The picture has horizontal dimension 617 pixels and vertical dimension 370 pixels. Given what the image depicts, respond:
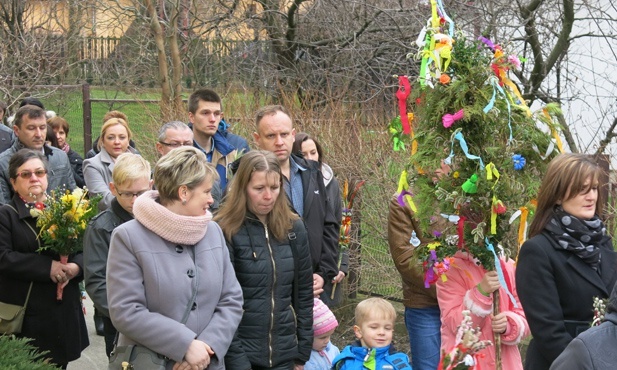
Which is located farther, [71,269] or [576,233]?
[71,269]

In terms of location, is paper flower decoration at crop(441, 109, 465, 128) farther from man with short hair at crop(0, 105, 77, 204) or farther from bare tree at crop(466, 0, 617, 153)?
bare tree at crop(466, 0, 617, 153)

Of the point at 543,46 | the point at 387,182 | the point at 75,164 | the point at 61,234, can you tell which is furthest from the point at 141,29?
the point at 61,234

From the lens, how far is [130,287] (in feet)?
15.3

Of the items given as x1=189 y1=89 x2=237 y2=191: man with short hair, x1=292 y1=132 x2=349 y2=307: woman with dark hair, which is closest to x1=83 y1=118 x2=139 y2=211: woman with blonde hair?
x1=189 y1=89 x2=237 y2=191: man with short hair

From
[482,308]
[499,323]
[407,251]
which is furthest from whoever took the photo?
[407,251]

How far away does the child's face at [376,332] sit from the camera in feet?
19.1

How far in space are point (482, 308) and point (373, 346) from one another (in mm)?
858

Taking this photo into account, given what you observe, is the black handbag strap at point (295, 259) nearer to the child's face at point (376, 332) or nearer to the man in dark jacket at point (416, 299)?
the child's face at point (376, 332)

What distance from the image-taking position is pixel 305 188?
642 cm

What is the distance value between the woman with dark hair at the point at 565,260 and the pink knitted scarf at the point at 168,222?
168 cm

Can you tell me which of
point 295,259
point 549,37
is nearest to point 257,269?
point 295,259

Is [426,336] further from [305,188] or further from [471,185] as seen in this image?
[471,185]

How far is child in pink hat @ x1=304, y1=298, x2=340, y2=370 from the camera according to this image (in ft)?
20.3

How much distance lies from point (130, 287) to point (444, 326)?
1969mm
